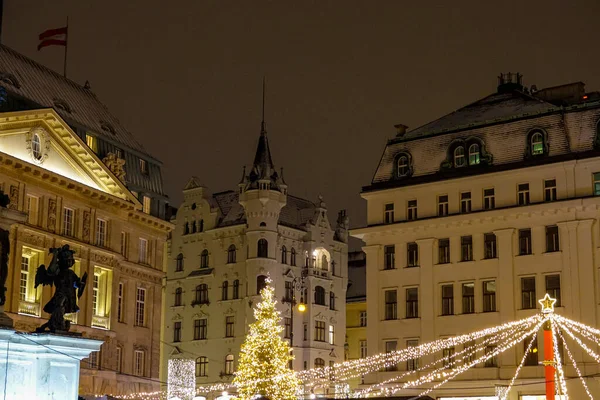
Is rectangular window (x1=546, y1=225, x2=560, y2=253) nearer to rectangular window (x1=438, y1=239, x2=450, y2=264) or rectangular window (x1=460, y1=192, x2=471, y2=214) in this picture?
rectangular window (x1=460, y1=192, x2=471, y2=214)

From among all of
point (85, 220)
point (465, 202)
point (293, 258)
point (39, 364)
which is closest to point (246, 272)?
point (293, 258)

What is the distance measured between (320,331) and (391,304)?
27.0 metres

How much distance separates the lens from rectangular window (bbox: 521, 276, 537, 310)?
50.3 metres

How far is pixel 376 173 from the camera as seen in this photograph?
58.2 metres

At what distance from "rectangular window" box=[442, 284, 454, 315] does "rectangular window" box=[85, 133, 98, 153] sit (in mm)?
21935

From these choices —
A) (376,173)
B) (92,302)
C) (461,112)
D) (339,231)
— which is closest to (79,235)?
(92,302)

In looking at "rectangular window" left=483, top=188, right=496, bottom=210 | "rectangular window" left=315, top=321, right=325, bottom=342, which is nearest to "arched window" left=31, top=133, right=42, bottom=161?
"rectangular window" left=483, top=188, right=496, bottom=210

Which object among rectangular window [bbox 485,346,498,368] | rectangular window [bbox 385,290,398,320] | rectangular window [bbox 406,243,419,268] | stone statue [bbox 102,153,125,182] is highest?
stone statue [bbox 102,153,125,182]

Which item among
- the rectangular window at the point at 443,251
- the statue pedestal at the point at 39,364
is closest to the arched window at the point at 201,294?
the rectangular window at the point at 443,251

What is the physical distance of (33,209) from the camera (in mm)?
53562

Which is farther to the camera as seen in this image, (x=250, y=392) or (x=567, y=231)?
(x=567, y=231)

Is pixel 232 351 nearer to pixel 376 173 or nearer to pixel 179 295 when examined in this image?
pixel 179 295

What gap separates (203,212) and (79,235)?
87.6ft

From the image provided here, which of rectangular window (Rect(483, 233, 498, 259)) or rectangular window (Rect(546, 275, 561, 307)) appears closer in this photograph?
rectangular window (Rect(546, 275, 561, 307))
